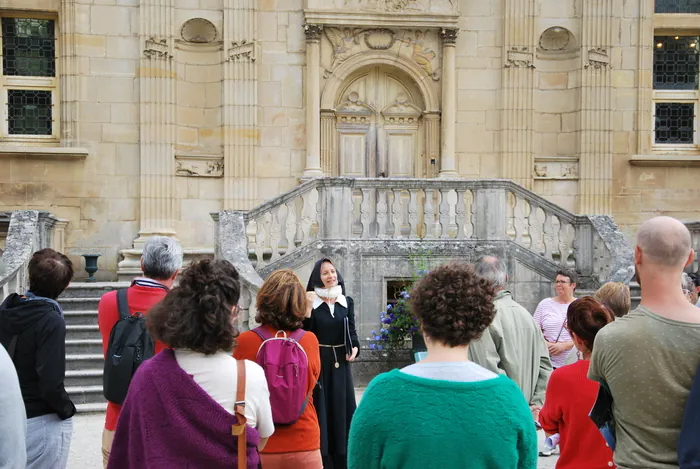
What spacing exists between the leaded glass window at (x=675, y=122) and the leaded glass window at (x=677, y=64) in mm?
353

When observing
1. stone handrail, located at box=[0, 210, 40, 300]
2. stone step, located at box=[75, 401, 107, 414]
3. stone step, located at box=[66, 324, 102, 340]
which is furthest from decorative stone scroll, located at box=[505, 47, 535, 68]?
stone step, located at box=[75, 401, 107, 414]

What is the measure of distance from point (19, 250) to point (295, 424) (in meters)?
7.96

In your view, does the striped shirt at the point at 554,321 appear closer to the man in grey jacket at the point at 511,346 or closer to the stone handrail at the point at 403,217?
the man in grey jacket at the point at 511,346

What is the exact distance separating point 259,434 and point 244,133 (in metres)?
11.4

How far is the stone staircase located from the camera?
31.5 feet

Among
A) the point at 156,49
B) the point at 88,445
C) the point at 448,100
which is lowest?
the point at 88,445

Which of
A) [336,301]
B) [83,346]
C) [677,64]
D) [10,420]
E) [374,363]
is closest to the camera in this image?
[10,420]

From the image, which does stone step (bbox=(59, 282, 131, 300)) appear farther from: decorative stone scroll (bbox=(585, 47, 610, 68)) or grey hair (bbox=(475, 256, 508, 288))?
decorative stone scroll (bbox=(585, 47, 610, 68))

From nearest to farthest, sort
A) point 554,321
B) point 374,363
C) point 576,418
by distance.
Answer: point 576,418 → point 554,321 → point 374,363

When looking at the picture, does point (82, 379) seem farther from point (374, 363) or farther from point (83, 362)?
point (374, 363)

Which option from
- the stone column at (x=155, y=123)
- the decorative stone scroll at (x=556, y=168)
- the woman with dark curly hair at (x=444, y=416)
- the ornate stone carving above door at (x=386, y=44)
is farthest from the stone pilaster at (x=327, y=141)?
the woman with dark curly hair at (x=444, y=416)

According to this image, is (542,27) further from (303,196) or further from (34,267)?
(34,267)

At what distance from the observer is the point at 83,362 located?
10117 mm

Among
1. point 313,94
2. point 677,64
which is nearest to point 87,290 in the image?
point 313,94
